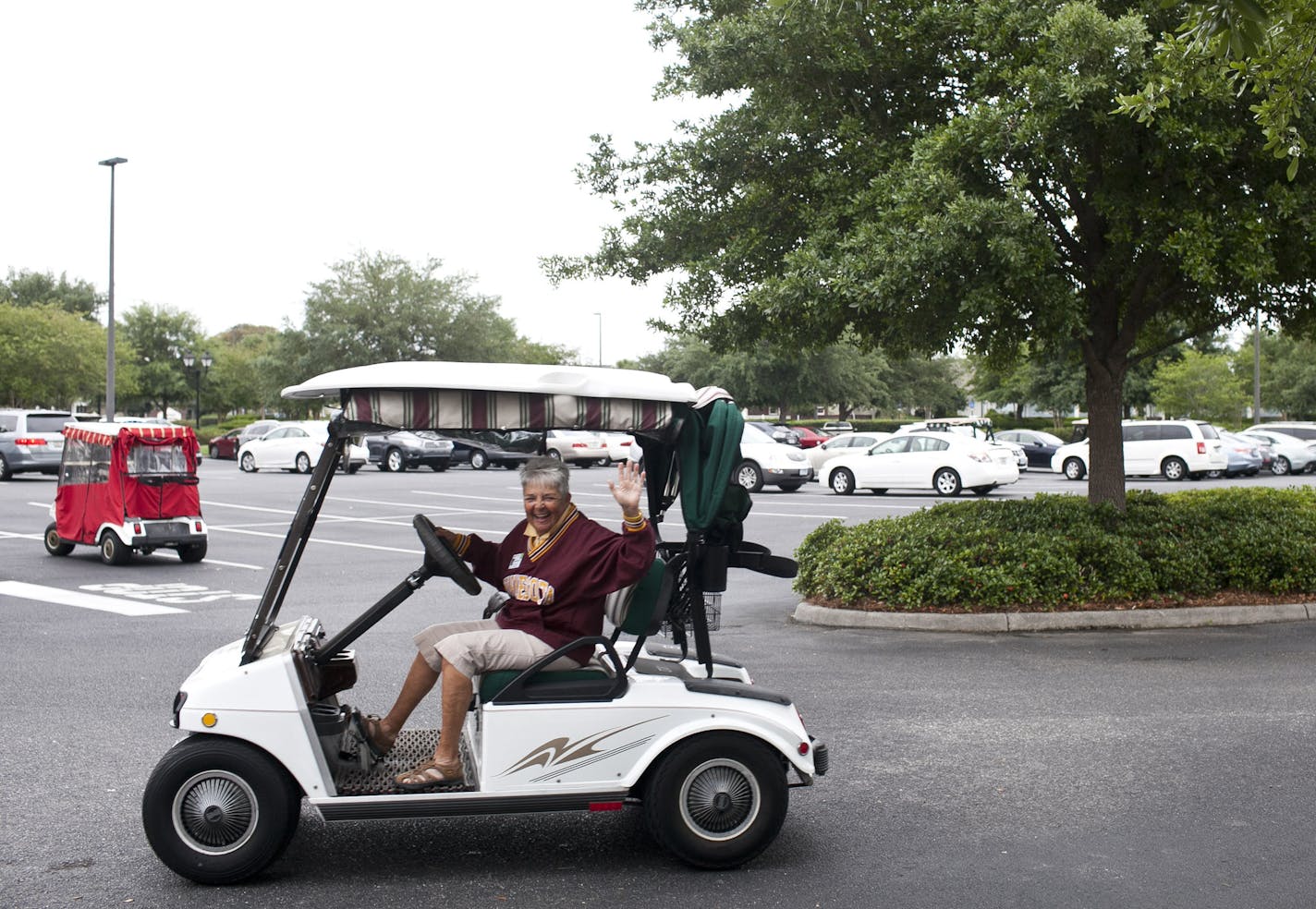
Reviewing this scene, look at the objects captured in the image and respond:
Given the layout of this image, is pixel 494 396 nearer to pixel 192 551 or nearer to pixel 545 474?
pixel 545 474

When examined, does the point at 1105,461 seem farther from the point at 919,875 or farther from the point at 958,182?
the point at 919,875

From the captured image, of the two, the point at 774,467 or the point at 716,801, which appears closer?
the point at 716,801

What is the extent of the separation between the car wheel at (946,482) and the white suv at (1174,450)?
6.24 m

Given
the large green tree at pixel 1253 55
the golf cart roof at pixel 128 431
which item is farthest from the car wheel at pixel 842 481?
the large green tree at pixel 1253 55

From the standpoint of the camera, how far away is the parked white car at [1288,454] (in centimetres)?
3444

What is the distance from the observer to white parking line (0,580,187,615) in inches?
Answer: 451

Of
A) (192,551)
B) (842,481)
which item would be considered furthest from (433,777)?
(842,481)

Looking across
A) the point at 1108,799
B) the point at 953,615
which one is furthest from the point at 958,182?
the point at 1108,799

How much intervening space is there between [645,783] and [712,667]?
2.31 feet

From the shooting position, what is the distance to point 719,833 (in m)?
4.81

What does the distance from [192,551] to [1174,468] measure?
23.8 m

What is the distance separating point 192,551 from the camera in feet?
50.7

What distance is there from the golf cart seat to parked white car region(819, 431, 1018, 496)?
22206 mm

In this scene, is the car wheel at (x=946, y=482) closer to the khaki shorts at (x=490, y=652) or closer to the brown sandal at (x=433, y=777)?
the khaki shorts at (x=490, y=652)
